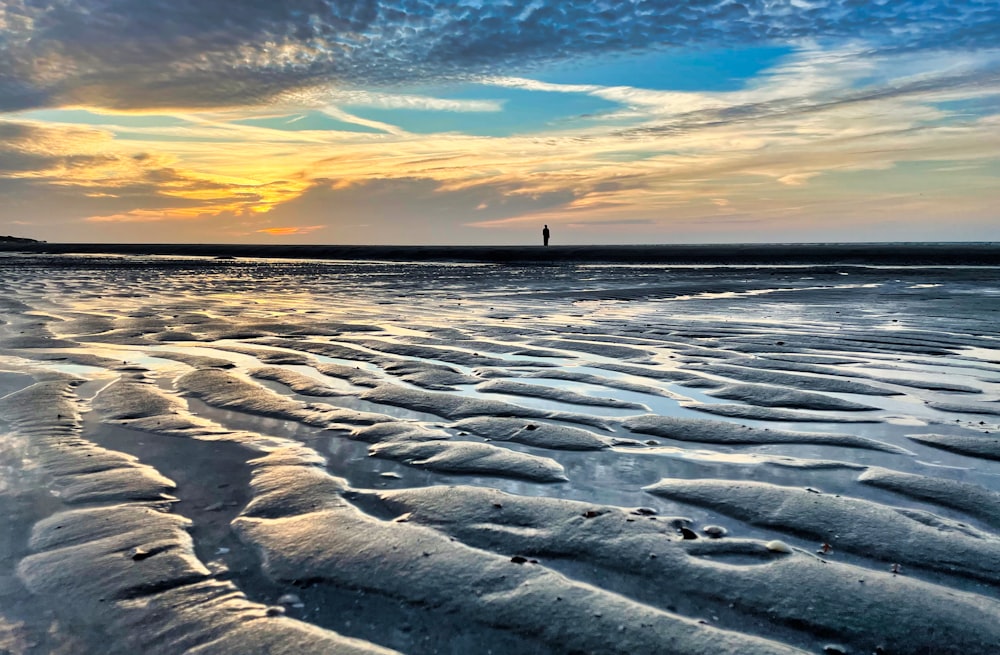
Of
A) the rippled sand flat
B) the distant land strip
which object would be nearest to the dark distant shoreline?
the distant land strip

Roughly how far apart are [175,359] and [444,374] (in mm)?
3516

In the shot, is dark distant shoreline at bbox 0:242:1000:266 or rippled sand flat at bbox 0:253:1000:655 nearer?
rippled sand flat at bbox 0:253:1000:655

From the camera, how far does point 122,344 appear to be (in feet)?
34.1

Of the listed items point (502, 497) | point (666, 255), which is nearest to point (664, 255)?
point (666, 255)

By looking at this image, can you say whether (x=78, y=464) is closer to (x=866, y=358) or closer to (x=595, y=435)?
(x=595, y=435)

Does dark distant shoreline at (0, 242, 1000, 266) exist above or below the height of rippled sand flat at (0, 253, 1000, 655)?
above

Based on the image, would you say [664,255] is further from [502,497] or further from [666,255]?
[502,497]

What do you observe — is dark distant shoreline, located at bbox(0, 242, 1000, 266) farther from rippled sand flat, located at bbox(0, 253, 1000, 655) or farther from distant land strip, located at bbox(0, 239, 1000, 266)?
rippled sand flat, located at bbox(0, 253, 1000, 655)

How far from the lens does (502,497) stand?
13.9 ft

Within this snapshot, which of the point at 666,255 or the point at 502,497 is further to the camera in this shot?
the point at 666,255

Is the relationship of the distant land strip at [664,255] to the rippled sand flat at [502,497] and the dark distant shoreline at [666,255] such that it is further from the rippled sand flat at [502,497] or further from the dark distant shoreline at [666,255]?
the rippled sand flat at [502,497]

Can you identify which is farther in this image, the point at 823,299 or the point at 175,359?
the point at 823,299

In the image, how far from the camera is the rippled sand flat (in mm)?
2877

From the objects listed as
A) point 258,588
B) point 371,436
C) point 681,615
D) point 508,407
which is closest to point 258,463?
point 371,436
